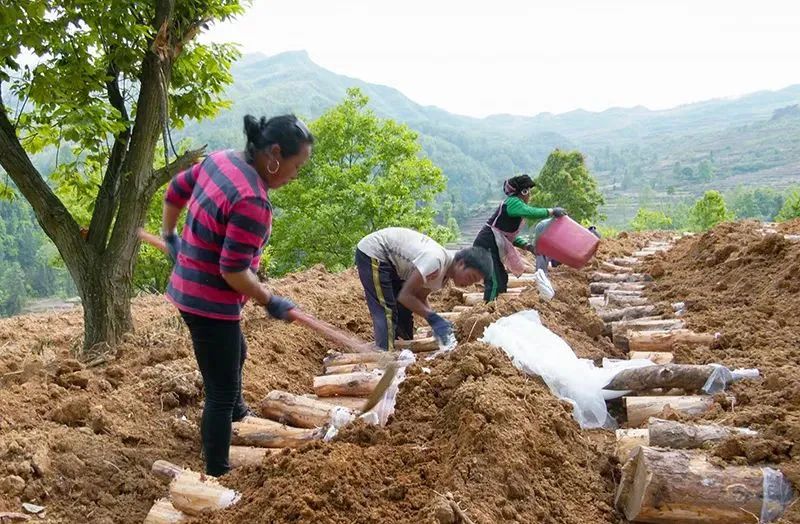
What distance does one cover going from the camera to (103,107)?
4.96m

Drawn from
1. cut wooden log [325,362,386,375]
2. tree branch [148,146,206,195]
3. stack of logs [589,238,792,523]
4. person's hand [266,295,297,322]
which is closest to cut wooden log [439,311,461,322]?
cut wooden log [325,362,386,375]

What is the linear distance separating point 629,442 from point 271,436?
184 centimetres

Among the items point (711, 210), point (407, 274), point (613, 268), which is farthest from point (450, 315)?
point (711, 210)

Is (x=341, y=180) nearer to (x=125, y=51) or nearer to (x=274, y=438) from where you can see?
(x=125, y=51)

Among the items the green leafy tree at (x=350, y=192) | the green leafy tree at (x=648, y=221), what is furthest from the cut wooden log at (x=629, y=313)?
the green leafy tree at (x=648, y=221)

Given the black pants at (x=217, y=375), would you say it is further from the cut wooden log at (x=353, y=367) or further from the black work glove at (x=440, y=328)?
the black work glove at (x=440, y=328)

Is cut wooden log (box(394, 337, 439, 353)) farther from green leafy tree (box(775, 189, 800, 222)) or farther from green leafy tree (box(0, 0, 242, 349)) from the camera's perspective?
green leafy tree (box(775, 189, 800, 222))

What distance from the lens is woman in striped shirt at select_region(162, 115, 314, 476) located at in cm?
257

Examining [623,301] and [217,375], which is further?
[623,301]

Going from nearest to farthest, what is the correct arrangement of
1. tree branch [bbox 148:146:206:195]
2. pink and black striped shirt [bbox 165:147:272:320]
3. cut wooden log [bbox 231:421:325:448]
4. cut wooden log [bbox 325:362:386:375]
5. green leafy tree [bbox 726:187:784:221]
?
pink and black striped shirt [bbox 165:147:272:320] → cut wooden log [bbox 231:421:325:448] → cut wooden log [bbox 325:362:386:375] → tree branch [bbox 148:146:206:195] → green leafy tree [bbox 726:187:784:221]

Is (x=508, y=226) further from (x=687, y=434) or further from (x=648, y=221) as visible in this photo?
(x=648, y=221)

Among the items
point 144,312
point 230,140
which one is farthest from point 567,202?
point 230,140

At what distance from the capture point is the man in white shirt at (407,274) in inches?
166

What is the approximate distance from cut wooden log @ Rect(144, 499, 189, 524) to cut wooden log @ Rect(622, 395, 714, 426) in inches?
91.7
